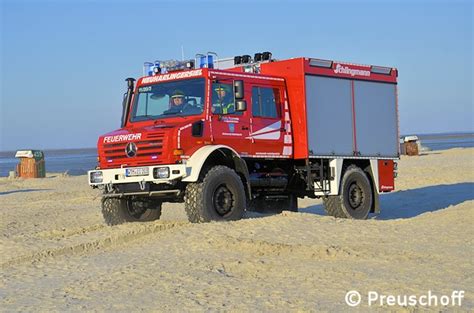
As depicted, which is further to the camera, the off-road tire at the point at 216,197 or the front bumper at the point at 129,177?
the off-road tire at the point at 216,197

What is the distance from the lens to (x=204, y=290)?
910cm

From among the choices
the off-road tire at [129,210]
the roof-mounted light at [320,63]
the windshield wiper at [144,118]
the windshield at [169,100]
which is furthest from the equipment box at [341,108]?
the off-road tire at [129,210]

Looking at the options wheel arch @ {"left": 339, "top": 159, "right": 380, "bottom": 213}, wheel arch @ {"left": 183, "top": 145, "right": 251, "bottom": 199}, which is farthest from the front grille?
wheel arch @ {"left": 339, "top": 159, "right": 380, "bottom": 213}

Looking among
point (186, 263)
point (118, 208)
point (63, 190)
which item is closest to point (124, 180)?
point (118, 208)

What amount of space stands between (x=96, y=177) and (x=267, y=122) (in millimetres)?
3360

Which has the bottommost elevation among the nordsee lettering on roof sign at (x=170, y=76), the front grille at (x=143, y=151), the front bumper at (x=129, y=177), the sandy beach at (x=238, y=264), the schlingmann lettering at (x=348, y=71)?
the sandy beach at (x=238, y=264)

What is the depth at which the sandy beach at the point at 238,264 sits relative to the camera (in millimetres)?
8758

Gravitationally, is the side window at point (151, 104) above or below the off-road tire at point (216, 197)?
above

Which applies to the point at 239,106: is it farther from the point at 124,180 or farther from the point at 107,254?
the point at 107,254

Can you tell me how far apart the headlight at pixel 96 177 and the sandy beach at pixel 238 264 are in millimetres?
868

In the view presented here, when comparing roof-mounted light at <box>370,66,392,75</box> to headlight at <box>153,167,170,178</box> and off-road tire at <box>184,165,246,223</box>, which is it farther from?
headlight at <box>153,167,170,178</box>

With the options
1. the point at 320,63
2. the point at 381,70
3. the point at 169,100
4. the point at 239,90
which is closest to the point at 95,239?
the point at 169,100

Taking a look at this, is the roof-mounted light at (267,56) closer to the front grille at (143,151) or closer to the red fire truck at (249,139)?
the red fire truck at (249,139)

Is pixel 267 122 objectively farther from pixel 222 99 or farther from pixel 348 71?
pixel 348 71
